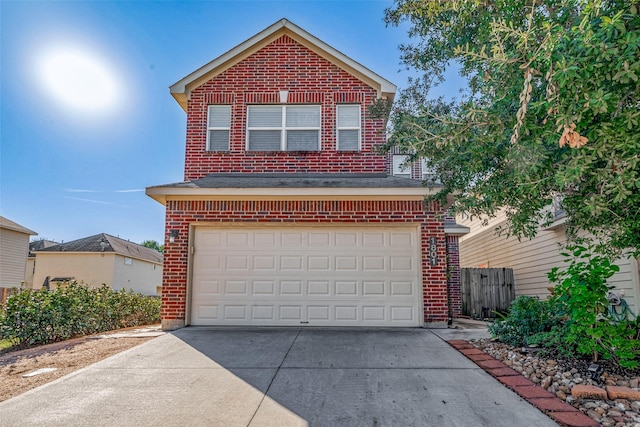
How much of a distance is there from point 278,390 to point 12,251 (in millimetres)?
23825

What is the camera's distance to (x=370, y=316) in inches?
351

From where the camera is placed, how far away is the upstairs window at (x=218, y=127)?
34.6 feet

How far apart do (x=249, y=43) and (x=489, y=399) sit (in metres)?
9.73

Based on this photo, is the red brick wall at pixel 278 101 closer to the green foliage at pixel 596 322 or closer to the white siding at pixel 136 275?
the green foliage at pixel 596 322

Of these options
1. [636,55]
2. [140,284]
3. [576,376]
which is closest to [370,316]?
[576,376]

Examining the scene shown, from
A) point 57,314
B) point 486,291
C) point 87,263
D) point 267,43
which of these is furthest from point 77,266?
point 486,291

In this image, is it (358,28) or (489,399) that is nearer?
(489,399)

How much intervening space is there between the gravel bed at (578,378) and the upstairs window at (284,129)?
260 inches

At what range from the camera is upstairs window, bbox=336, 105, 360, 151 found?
10.5 meters

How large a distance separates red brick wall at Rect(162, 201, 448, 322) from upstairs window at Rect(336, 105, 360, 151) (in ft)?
6.68

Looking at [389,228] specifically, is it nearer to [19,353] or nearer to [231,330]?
[231,330]

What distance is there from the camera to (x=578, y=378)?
4.66 metres

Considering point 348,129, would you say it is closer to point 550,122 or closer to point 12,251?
point 550,122

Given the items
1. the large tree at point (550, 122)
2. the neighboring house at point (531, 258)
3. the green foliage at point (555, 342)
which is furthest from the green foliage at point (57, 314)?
the neighboring house at point (531, 258)
